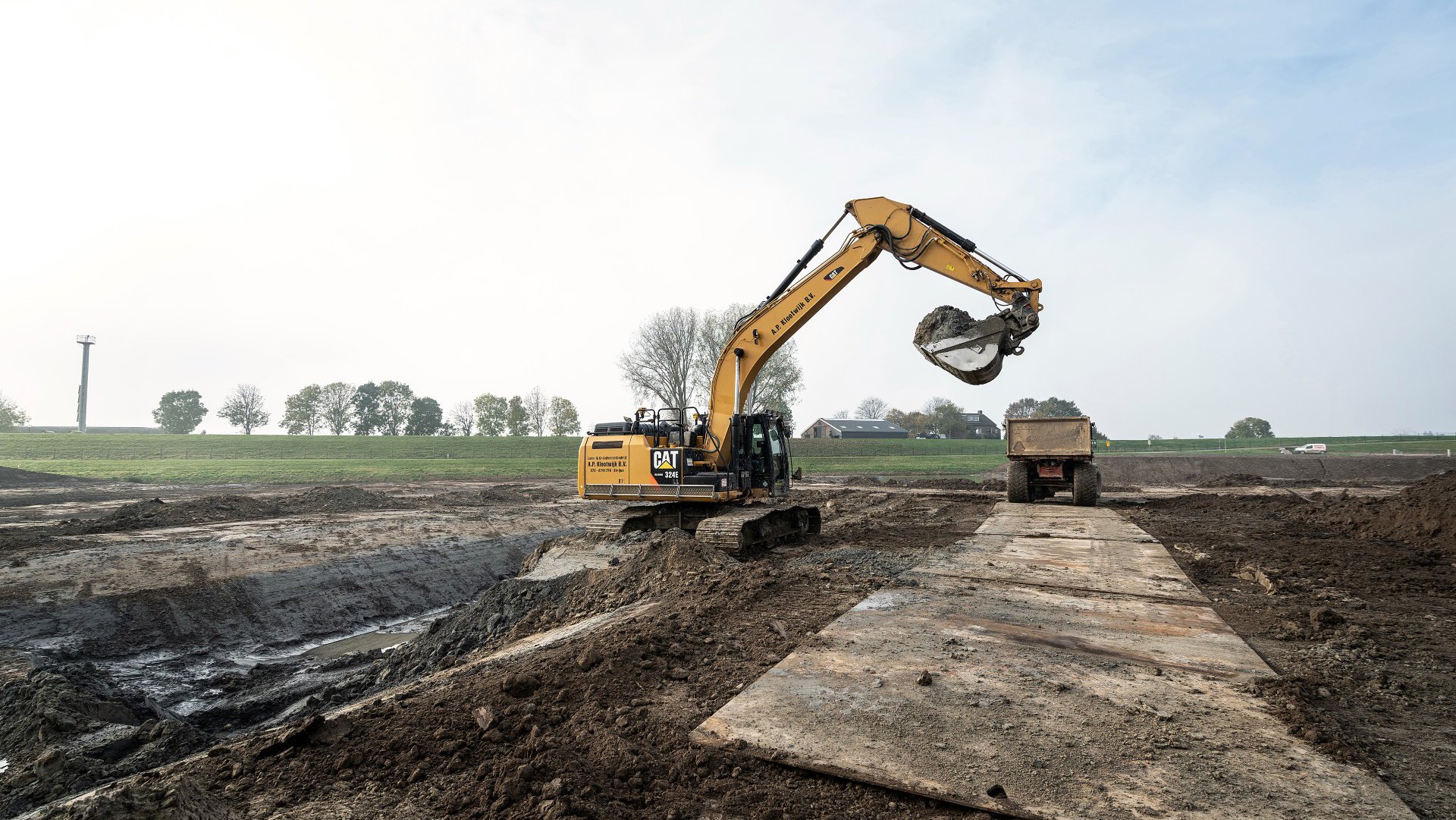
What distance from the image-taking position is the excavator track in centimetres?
966

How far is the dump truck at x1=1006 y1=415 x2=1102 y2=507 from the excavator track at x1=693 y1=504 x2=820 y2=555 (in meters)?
7.55

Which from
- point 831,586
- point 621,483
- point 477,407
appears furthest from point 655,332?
point 831,586

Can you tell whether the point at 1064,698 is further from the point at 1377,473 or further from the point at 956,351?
the point at 1377,473

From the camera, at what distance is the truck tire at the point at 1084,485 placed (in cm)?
1659

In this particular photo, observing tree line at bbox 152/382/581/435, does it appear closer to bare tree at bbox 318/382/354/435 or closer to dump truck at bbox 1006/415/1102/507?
bare tree at bbox 318/382/354/435

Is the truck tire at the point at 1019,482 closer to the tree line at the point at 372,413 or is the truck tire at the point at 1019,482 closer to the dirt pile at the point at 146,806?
the dirt pile at the point at 146,806

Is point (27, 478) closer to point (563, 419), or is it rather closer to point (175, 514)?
point (175, 514)

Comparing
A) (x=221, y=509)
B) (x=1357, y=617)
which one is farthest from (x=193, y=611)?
(x=1357, y=617)

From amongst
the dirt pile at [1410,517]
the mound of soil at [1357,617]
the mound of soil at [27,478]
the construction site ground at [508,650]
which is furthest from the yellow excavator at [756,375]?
the mound of soil at [27,478]

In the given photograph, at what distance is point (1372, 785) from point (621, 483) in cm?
917

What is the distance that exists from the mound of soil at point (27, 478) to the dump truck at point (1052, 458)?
36254 mm

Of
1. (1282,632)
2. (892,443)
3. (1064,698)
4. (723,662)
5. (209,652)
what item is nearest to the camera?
(1064,698)

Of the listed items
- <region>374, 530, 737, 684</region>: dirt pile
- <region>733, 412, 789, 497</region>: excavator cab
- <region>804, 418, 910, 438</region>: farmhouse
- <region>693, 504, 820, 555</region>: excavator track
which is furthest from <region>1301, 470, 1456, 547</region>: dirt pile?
<region>804, 418, 910, 438</region>: farmhouse

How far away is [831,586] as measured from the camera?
757cm
